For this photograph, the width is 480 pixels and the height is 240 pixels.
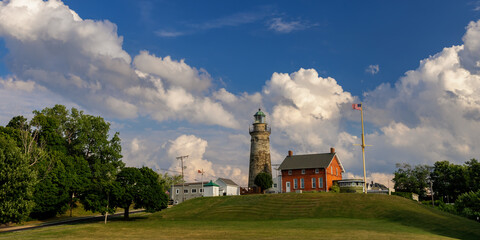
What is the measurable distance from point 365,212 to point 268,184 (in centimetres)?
2959

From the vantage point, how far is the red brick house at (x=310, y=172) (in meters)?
77.3

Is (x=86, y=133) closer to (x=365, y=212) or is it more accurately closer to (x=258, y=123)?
(x=258, y=123)

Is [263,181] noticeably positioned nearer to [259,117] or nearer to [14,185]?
[259,117]

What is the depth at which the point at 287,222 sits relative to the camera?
46969 mm

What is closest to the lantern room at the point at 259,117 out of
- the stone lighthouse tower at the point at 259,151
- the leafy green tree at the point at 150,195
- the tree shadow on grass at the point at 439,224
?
the stone lighthouse tower at the point at 259,151

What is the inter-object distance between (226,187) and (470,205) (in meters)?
54.8

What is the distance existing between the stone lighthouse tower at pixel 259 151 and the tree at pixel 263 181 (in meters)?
4.00

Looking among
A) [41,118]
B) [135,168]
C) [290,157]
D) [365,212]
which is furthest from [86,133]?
[365,212]

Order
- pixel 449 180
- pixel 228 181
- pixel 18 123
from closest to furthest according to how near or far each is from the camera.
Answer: pixel 18 123 → pixel 449 180 → pixel 228 181

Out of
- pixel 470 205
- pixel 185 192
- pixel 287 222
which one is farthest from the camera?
pixel 185 192

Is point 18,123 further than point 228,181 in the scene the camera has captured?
No

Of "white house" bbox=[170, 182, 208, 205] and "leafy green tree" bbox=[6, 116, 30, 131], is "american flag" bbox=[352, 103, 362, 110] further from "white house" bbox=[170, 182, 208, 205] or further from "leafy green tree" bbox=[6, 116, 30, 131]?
"leafy green tree" bbox=[6, 116, 30, 131]

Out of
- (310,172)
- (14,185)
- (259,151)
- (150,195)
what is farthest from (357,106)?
(14,185)

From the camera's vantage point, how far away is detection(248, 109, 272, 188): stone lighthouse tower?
8394cm
